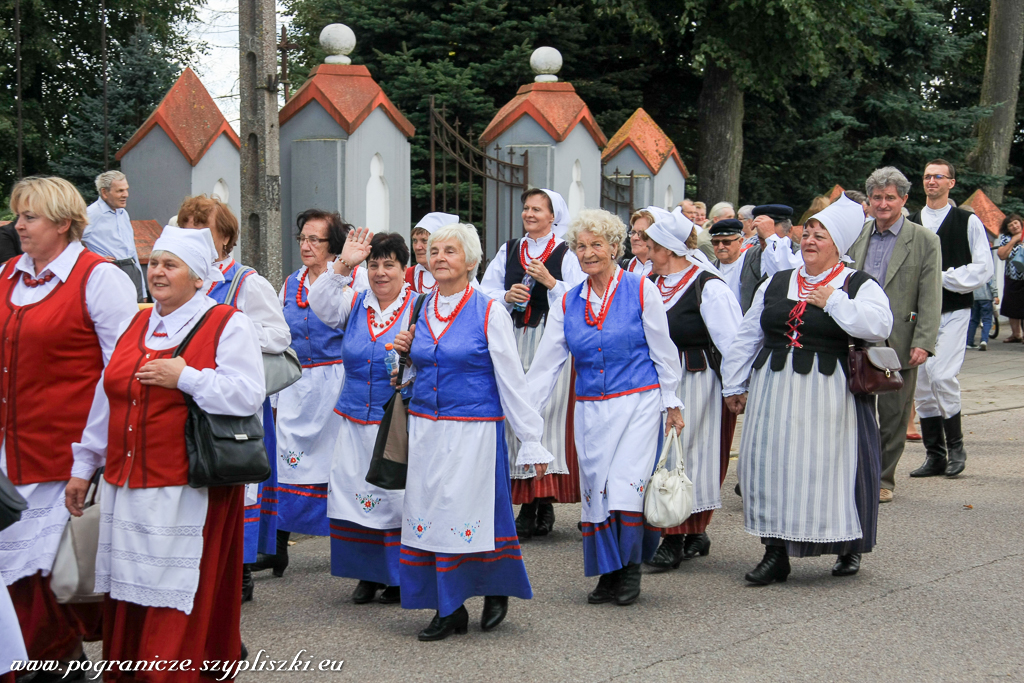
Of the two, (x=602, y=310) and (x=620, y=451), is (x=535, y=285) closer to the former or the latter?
(x=602, y=310)

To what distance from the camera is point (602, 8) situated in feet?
57.1

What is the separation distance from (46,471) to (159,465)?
69cm

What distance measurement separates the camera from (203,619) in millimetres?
3922

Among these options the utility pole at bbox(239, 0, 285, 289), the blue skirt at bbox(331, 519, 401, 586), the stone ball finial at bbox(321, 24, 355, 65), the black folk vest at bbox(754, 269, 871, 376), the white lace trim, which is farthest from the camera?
the stone ball finial at bbox(321, 24, 355, 65)

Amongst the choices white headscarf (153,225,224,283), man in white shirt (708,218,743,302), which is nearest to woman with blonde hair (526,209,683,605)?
white headscarf (153,225,224,283)

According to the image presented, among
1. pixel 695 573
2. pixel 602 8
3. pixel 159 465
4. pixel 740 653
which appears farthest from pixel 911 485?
pixel 602 8

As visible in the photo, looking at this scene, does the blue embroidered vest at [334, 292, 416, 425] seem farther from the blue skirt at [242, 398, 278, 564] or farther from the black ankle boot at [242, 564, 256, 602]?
the black ankle boot at [242, 564, 256, 602]

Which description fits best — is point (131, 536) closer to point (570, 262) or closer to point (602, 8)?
point (570, 262)

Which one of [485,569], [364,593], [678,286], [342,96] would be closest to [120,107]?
[342,96]

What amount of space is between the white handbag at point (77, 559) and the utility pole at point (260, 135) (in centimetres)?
425

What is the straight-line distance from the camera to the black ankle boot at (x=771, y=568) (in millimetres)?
5852

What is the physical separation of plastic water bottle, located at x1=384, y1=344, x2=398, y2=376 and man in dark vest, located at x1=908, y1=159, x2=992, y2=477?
491 cm

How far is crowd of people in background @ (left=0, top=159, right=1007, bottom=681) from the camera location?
154 inches

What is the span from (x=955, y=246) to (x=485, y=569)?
5394 millimetres
